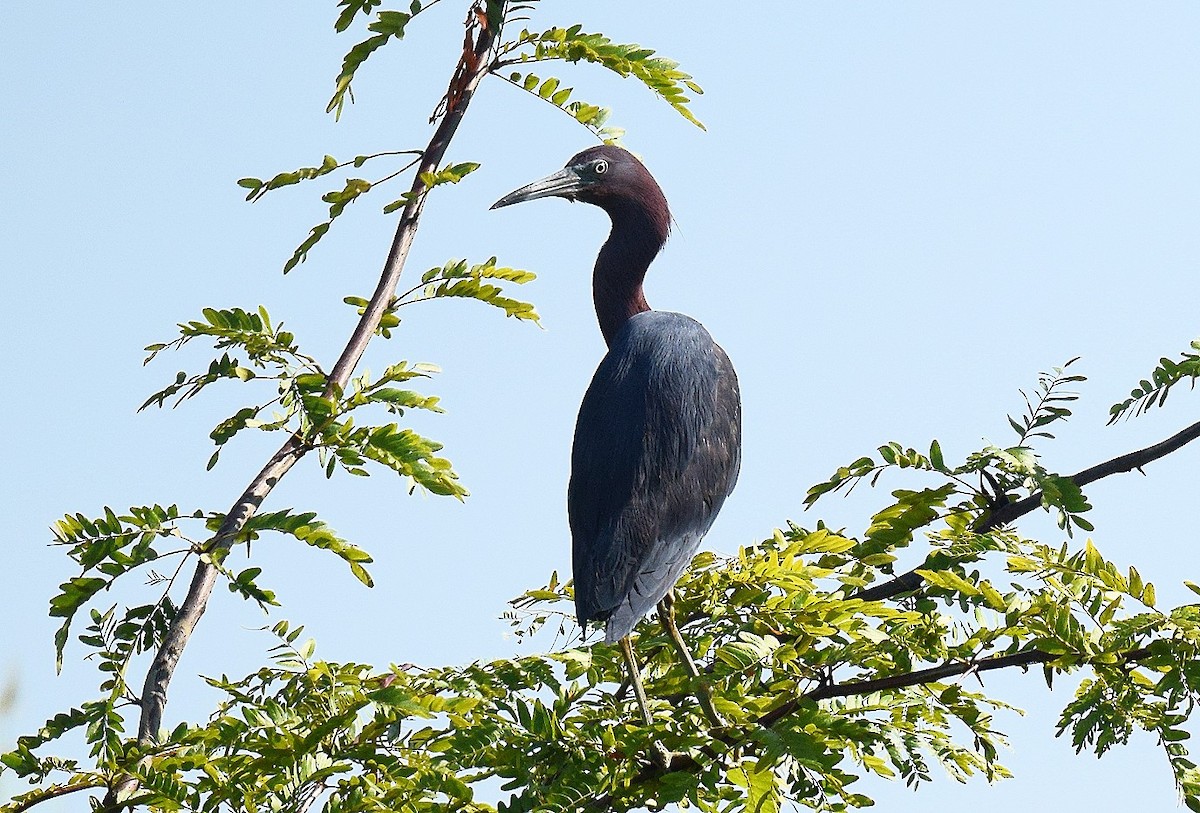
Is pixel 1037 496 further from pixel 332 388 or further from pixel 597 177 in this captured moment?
pixel 597 177

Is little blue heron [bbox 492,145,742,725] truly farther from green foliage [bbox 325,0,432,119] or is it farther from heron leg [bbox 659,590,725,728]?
green foliage [bbox 325,0,432,119]

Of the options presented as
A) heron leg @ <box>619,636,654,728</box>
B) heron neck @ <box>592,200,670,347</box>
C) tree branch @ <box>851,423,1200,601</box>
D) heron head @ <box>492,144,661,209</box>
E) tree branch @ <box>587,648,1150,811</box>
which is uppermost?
heron head @ <box>492,144,661,209</box>

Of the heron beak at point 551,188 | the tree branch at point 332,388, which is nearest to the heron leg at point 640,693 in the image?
the tree branch at point 332,388

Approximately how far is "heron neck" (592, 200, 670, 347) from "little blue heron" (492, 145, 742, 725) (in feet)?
0.78

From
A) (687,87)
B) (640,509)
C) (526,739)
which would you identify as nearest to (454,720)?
(526,739)

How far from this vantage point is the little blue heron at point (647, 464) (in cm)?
389

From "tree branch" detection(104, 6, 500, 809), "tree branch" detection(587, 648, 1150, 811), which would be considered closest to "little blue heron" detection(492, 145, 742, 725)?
"tree branch" detection(587, 648, 1150, 811)

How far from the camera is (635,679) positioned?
3.38 m

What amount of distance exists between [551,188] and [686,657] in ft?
8.05

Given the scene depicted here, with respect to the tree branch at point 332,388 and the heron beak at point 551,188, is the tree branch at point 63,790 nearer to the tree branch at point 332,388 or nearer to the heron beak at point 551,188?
the tree branch at point 332,388

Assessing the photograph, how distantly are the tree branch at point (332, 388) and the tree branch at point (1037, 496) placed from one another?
1.47m

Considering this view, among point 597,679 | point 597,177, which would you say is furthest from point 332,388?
point 597,177

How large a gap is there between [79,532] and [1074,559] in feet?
7.47

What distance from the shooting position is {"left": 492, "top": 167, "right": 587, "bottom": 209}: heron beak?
16.9ft
